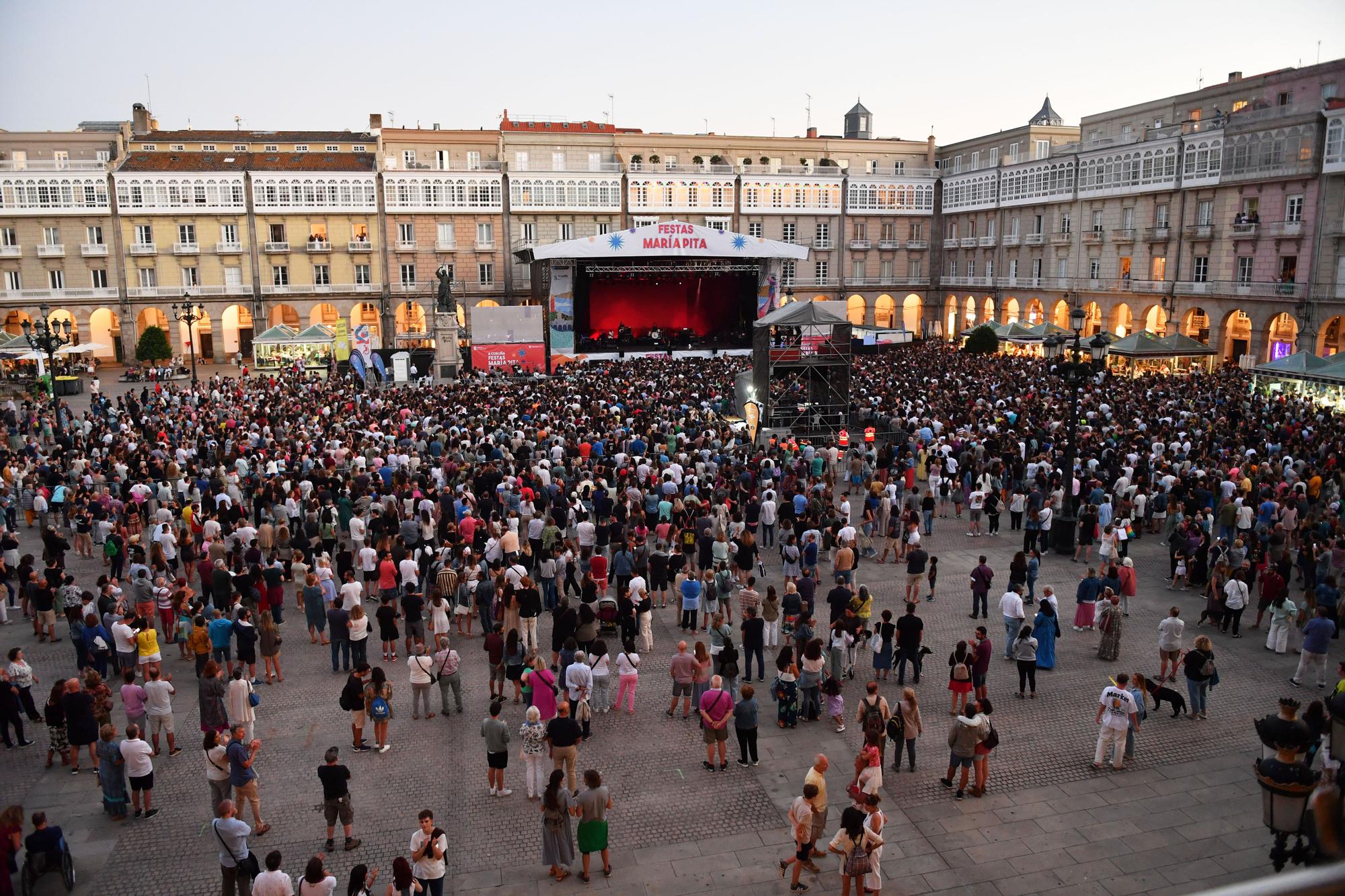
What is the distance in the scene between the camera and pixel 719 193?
5934 cm

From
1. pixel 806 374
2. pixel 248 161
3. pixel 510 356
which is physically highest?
pixel 248 161

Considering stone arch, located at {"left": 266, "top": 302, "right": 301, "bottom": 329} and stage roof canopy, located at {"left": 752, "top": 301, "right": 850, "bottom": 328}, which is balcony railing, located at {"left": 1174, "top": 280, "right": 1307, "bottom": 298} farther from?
stone arch, located at {"left": 266, "top": 302, "right": 301, "bottom": 329}

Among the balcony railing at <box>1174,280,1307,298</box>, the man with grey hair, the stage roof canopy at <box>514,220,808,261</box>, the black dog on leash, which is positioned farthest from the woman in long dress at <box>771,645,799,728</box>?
the balcony railing at <box>1174,280,1307,298</box>

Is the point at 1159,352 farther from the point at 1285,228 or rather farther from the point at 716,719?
the point at 716,719

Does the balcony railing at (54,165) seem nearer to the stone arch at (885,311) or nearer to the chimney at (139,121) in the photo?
the chimney at (139,121)

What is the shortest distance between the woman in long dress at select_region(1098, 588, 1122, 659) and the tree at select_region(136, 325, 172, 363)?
49387 mm

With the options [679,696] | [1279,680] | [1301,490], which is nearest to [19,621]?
[679,696]

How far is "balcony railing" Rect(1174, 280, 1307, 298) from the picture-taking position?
38344mm

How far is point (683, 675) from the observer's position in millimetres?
11883

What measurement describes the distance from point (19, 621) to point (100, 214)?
43.7 m

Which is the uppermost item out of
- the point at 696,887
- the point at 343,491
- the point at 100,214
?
the point at 100,214

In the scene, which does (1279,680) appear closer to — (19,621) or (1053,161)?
(19,621)

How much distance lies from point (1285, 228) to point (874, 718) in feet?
129

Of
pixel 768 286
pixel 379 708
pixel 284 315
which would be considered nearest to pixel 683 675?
pixel 379 708
